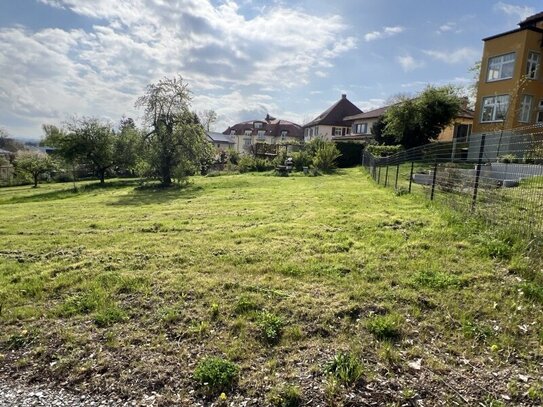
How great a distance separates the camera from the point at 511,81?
21.1 metres

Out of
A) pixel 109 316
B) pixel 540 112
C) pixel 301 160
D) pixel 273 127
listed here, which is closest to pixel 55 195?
pixel 301 160

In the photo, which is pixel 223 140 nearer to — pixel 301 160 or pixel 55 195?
pixel 301 160

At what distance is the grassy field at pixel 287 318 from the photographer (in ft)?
9.73

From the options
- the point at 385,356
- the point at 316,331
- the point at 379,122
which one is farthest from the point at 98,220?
the point at 379,122

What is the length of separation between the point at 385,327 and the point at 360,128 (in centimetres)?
4286

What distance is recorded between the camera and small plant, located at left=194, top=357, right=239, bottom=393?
2965 millimetres

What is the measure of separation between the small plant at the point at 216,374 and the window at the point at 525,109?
24.6 m

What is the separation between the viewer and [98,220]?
9953 millimetres

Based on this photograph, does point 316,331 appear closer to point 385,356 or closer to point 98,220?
point 385,356

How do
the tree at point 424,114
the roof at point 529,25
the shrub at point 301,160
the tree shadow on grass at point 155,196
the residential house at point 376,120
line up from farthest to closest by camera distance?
the residential house at point 376,120 → the shrub at point 301,160 → the tree at point 424,114 → the roof at point 529,25 → the tree shadow on grass at point 155,196

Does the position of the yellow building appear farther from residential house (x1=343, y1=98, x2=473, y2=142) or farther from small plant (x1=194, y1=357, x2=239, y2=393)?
small plant (x1=194, y1=357, x2=239, y2=393)

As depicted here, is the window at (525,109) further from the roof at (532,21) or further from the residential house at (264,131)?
the residential house at (264,131)

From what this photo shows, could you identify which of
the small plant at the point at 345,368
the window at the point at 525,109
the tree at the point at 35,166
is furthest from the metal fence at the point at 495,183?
the tree at the point at 35,166

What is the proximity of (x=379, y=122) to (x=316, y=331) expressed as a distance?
30.3 metres
